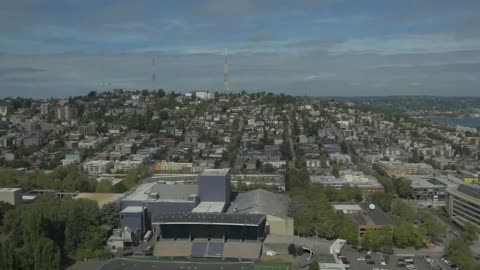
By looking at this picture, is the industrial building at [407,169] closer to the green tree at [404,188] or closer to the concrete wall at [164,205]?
the green tree at [404,188]

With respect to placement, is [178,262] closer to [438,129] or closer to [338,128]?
[338,128]

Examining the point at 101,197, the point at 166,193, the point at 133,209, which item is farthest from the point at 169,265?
the point at 101,197

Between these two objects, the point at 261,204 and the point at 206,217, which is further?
the point at 261,204

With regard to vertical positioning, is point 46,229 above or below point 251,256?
above

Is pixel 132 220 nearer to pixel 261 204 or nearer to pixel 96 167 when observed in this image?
pixel 261 204

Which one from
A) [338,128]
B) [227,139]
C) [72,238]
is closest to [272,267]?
[72,238]

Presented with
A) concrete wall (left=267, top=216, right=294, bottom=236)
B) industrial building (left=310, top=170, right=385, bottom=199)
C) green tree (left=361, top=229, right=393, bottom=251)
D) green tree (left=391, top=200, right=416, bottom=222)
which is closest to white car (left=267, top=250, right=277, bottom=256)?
concrete wall (left=267, top=216, right=294, bottom=236)

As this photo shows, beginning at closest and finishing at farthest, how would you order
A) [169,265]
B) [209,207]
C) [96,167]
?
[169,265] → [209,207] → [96,167]
